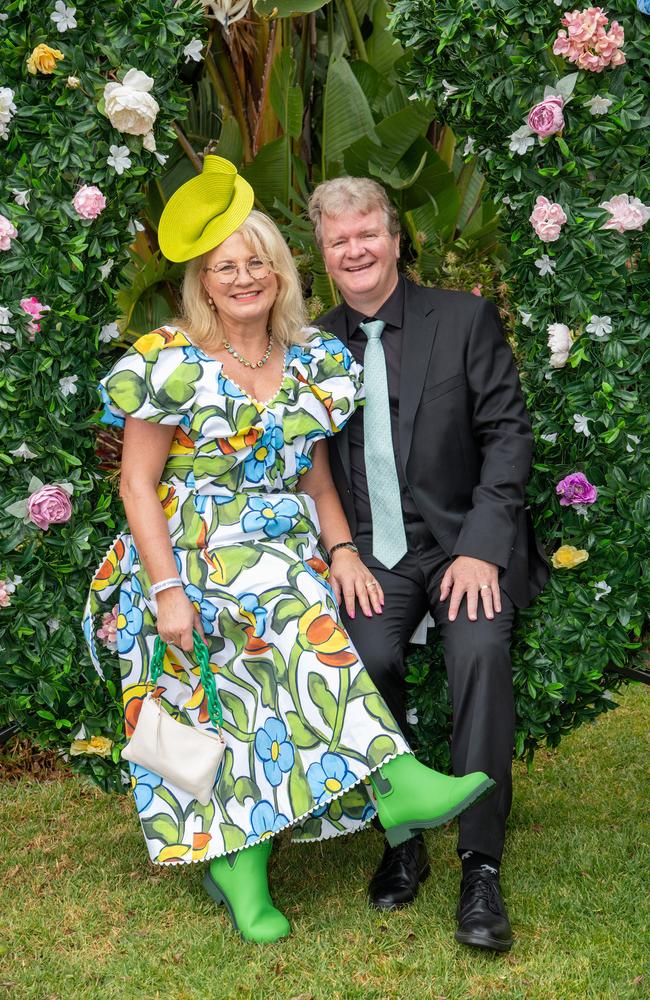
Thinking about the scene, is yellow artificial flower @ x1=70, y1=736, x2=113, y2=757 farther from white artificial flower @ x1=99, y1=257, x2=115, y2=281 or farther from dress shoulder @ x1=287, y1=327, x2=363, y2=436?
white artificial flower @ x1=99, y1=257, x2=115, y2=281

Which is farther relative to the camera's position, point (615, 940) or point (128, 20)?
point (128, 20)

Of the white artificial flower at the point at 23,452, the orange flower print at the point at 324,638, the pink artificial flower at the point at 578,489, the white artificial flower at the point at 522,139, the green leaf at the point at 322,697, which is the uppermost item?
the white artificial flower at the point at 522,139

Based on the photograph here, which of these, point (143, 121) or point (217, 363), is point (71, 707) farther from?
point (143, 121)

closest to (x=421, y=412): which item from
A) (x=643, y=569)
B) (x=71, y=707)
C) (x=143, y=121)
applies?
(x=643, y=569)

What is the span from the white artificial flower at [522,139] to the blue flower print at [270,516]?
120cm

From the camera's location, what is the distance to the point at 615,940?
117 inches

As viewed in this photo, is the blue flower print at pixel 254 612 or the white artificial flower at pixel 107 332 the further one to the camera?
the white artificial flower at pixel 107 332

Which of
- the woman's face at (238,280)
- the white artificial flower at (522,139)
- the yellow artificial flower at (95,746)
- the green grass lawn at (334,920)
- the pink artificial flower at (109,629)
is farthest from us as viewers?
the yellow artificial flower at (95,746)

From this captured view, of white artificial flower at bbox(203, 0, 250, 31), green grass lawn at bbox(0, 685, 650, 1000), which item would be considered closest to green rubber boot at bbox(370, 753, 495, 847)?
green grass lawn at bbox(0, 685, 650, 1000)

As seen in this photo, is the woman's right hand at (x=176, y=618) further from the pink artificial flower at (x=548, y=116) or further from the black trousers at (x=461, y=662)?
the pink artificial flower at (x=548, y=116)

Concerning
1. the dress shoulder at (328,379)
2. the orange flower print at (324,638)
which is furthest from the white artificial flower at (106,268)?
the orange flower print at (324,638)

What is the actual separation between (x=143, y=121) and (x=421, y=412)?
3.88ft

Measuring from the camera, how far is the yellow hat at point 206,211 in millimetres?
3330

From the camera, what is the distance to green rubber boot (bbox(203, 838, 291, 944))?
3109 millimetres
